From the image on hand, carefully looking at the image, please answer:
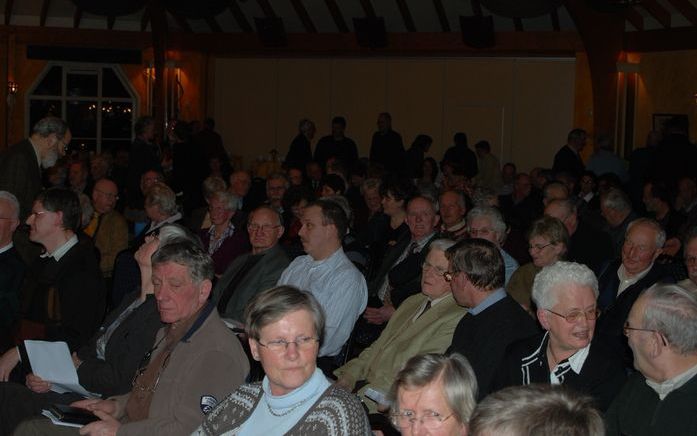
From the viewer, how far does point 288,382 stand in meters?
2.96

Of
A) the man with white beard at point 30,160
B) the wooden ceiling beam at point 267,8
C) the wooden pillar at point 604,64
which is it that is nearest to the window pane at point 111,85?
the wooden ceiling beam at point 267,8

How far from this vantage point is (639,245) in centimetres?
491

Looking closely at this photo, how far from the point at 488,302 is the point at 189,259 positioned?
1.15 metres

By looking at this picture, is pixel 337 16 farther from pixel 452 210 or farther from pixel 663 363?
pixel 663 363

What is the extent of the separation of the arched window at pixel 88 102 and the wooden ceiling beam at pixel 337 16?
424cm

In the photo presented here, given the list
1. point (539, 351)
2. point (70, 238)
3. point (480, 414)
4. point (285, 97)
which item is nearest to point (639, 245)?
point (539, 351)

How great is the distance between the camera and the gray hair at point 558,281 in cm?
348

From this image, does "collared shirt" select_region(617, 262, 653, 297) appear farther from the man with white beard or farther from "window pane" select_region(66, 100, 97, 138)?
"window pane" select_region(66, 100, 97, 138)

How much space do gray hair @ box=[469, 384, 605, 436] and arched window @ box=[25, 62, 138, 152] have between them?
16.8 m

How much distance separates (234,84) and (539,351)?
15.1 metres

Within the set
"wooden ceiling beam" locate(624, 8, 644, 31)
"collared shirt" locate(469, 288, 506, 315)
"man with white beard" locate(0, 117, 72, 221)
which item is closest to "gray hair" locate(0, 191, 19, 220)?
"man with white beard" locate(0, 117, 72, 221)

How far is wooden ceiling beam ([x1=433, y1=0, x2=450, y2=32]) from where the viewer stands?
617 inches

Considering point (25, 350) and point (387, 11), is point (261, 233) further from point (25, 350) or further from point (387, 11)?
point (387, 11)

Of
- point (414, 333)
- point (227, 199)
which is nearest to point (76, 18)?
point (227, 199)
